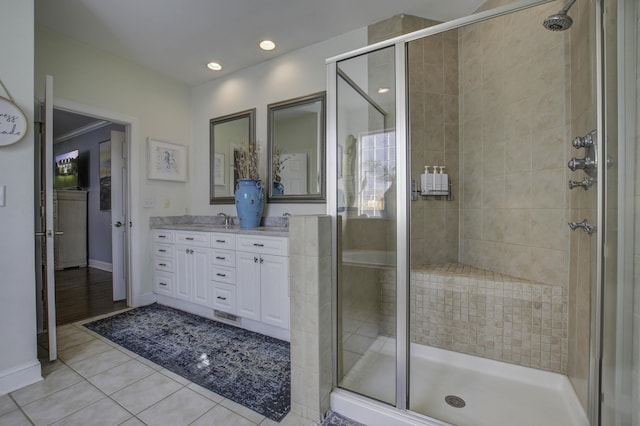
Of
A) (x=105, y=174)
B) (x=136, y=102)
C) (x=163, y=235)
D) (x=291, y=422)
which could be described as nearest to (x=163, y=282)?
(x=163, y=235)

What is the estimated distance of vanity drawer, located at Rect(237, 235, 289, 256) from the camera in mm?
2239

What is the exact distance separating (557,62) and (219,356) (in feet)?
10.0

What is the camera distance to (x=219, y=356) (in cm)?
206

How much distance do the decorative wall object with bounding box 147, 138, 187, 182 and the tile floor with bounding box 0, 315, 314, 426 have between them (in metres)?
1.93

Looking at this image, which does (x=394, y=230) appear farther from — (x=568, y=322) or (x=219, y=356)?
(x=219, y=356)

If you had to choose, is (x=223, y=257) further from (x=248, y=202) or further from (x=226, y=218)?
(x=226, y=218)

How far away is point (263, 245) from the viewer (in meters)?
2.34

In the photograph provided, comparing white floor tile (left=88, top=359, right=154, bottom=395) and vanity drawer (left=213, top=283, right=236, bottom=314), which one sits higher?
vanity drawer (left=213, top=283, right=236, bottom=314)

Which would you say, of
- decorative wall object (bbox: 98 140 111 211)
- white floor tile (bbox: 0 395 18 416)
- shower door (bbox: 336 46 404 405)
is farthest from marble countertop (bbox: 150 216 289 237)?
decorative wall object (bbox: 98 140 111 211)

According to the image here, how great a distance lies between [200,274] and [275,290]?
947 mm

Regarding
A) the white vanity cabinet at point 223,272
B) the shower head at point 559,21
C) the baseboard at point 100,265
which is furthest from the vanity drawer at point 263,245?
the baseboard at point 100,265

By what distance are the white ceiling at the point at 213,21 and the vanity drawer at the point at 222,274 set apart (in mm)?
2142

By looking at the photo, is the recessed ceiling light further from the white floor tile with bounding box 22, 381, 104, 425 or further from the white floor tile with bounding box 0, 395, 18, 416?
the white floor tile with bounding box 0, 395, 18, 416

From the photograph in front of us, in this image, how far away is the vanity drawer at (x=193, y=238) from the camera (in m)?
2.72
